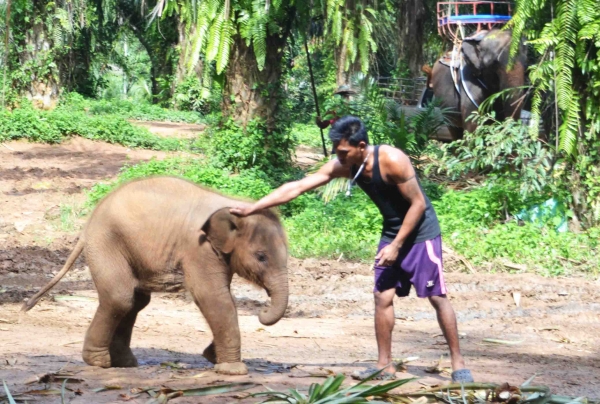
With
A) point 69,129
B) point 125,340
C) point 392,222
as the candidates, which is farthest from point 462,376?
point 69,129

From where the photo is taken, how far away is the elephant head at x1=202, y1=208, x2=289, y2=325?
577 cm

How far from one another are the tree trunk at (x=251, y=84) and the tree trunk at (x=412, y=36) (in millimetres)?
8074

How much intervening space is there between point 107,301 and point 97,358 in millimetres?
407

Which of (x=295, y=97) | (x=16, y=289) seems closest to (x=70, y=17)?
(x=295, y=97)

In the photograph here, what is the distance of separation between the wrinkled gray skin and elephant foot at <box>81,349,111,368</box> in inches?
345

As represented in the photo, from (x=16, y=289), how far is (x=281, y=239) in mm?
4392

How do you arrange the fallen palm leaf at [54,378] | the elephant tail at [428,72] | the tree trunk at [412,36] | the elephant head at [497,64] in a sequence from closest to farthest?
the fallen palm leaf at [54,378] < the elephant head at [497,64] < the elephant tail at [428,72] < the tree trunk at [412,36]

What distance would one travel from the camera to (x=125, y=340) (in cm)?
638

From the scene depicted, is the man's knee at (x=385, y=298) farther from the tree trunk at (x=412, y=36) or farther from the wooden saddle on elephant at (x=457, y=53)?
the tree trunk at (x=412, y=36)

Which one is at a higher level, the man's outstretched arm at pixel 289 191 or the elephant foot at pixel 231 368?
the man's outstretched arm at pixel 289 191

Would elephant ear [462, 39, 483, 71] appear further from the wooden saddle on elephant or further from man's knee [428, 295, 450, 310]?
man's knee [428, 295, 450, 310]

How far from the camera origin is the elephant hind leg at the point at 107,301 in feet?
19.7

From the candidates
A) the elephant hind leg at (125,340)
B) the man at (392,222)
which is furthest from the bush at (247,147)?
the man at (392,222)

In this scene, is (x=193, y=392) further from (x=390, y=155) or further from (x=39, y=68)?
(x=39, y=68)
